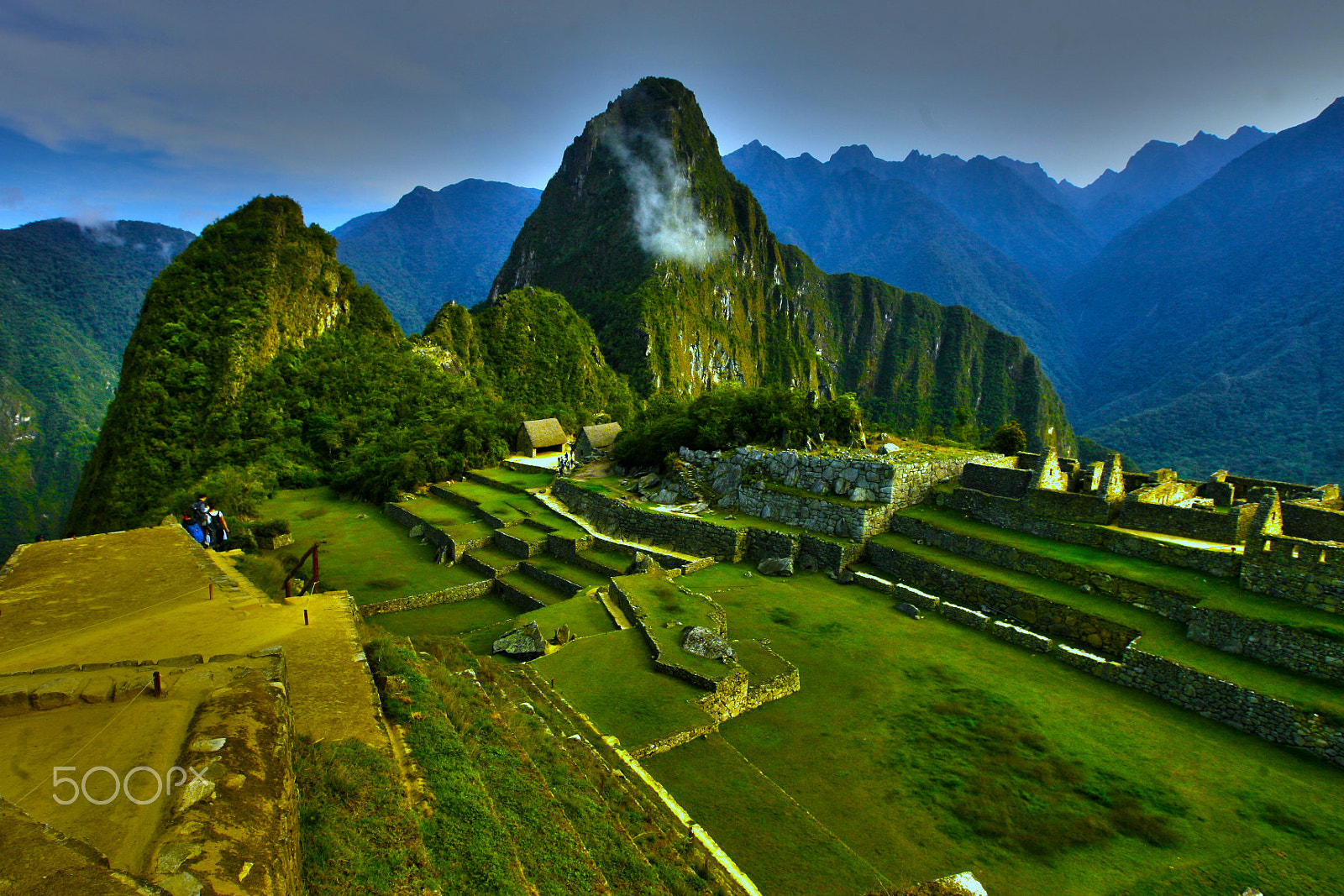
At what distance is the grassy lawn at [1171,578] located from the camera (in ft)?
33.0

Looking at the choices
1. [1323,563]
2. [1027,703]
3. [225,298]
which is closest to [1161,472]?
[1323,563]

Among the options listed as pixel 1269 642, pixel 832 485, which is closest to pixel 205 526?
pixel 832 485

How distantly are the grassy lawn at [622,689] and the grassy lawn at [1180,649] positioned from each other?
7905 millimetres

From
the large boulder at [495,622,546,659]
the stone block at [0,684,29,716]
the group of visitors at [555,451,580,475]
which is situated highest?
the stone block at [0,684,29,716]

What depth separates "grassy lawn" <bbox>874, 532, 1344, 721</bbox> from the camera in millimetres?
9094

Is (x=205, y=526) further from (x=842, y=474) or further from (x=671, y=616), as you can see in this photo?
(x=842, y=474)

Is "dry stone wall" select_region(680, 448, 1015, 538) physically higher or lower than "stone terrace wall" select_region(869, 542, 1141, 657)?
higher

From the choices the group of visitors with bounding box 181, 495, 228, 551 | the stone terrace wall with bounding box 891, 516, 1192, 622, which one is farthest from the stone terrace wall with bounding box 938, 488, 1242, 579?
the group of visitors with bounding box 181, 495, 228, 551

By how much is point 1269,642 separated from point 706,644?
30.3 ft

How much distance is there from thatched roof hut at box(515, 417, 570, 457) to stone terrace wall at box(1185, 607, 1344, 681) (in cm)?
3101

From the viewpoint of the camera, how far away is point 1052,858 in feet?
22.5

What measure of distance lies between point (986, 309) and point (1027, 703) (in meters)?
218

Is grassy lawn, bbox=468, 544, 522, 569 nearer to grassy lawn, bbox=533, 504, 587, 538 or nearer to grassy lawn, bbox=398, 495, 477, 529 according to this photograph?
grassy lawn, bbox=533, 504, 587, 538

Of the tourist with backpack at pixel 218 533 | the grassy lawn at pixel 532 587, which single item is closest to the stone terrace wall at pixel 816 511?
the grassy lawn at pixel 532 587
